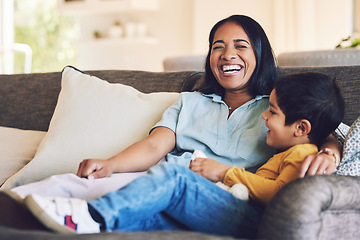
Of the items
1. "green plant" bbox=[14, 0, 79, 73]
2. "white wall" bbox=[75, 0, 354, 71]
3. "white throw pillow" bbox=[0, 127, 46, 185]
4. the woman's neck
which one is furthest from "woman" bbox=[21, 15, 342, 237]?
"green plant" bbox=[14, 0, 79, 73]

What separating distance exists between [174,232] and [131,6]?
4903mm

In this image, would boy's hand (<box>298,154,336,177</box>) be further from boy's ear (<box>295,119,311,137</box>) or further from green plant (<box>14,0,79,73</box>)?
green plant (<box>14,0,79,73</box>)

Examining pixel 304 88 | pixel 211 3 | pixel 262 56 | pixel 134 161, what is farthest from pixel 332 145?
pixel 211 3

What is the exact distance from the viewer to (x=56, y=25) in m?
7.47

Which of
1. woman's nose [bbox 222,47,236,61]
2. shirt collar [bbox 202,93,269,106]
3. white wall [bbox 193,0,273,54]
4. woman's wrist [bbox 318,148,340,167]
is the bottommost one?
woman's wrist [bbox 318,148,340,167]

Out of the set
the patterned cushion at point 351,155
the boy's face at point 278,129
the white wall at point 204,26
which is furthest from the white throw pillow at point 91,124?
the white wall at point 204,26

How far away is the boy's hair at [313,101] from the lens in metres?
1.25

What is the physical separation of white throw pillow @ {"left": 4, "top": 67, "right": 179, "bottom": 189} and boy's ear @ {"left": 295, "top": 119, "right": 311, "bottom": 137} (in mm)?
561

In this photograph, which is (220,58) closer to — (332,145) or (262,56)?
(262,56)

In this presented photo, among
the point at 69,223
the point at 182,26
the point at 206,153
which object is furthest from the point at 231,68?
the point at 182,26

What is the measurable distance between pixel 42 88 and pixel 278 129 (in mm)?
1199

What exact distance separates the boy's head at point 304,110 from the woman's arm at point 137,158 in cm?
37

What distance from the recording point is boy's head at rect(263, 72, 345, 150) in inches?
49.4

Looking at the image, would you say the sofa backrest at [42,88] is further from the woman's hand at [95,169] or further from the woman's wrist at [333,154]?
the woman's wrist at [333,154]
